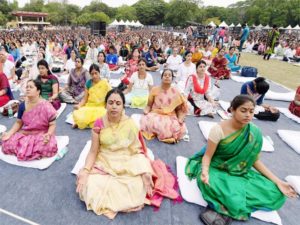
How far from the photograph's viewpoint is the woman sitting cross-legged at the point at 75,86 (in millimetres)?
4793

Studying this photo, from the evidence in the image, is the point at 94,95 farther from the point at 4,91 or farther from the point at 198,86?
the point at 198,86

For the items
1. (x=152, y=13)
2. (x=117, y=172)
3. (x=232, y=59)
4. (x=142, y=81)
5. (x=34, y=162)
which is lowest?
(x=34, y=162)

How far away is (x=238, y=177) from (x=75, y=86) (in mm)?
3808

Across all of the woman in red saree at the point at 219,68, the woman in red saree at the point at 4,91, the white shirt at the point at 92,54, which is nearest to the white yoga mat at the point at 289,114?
the woman in red saree at the point at 219,68

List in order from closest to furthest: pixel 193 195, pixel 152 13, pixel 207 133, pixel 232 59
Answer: pixel 193 195 → pixel 207 133 → pixel 232 59 → pixel 152 13

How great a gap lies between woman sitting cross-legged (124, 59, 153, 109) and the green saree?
2.80 m

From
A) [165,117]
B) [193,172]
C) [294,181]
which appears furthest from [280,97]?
[193,172]

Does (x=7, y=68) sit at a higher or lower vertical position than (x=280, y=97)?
higher

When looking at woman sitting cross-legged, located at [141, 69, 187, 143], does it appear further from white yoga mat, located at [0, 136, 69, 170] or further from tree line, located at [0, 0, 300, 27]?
tree line, located at [0, 0, 300, 27]

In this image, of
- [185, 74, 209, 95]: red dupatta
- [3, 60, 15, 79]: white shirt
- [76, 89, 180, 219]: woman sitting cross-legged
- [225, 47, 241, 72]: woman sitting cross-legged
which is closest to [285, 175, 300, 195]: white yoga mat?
[76, 89, 180, 219]: woman sitting cross-legged

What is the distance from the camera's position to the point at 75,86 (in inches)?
194

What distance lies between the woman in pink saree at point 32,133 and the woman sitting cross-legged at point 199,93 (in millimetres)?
2736

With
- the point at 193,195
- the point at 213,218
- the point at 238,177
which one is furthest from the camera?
the point at 193,195

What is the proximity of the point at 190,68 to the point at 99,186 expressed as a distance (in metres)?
4.78
